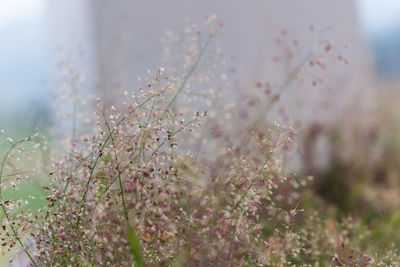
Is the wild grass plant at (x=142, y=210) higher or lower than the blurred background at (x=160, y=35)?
lower

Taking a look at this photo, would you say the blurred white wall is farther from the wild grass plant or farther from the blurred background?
the wild grass plant

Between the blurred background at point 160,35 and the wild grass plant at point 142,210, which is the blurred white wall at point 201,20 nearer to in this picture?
the blurred background at point 160,35

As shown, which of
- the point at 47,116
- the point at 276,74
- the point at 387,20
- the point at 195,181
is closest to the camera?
the point at 195,181

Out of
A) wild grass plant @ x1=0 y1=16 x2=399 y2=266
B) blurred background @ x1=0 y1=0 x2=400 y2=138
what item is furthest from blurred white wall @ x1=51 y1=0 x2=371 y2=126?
wild grass plant @ x1=0 y1=16 x2=399 y2=266

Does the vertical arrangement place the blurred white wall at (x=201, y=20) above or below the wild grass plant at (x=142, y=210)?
above

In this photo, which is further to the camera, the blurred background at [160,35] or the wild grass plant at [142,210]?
the blurred background at [160,35]

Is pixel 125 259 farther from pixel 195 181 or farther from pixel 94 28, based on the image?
pixel 94 28

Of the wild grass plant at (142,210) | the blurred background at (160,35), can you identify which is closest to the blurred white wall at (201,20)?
the blurred background at (160,35)

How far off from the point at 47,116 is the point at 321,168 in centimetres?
181

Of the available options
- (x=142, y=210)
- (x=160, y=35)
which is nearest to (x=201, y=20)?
(x=160, y=35)

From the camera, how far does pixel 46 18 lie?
3.14 m

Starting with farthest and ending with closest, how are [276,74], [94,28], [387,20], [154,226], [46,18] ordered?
[387,20], [276,74], [46,18], [94,28], [154,226]

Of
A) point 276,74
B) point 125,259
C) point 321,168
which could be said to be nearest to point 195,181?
point 125,259

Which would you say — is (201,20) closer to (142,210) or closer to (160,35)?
(160,35)
